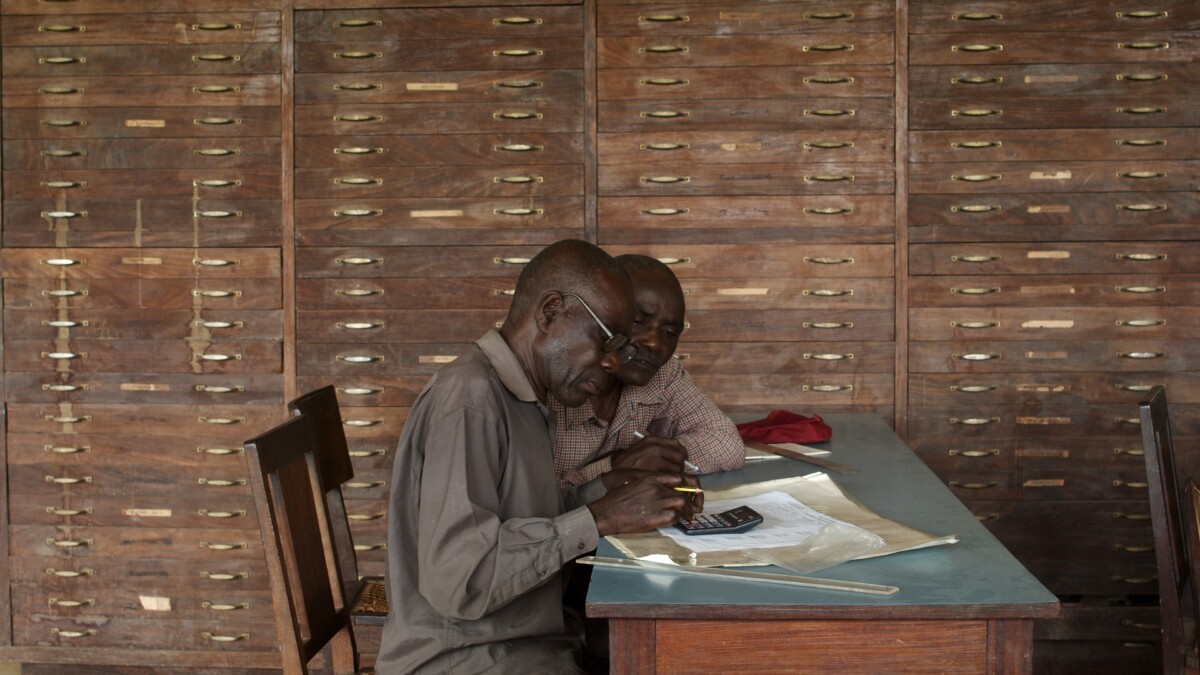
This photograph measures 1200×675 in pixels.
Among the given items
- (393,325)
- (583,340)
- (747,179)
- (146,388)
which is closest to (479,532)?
(583,340)

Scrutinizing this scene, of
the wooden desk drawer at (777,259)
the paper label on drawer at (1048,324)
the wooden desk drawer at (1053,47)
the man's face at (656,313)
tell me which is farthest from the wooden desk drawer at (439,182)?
the paper label on drawer at (1048,324)

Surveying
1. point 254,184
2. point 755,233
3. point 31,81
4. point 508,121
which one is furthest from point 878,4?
point 31,81

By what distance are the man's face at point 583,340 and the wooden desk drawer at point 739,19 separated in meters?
2.13

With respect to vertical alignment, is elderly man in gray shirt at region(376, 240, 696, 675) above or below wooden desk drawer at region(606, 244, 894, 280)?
below

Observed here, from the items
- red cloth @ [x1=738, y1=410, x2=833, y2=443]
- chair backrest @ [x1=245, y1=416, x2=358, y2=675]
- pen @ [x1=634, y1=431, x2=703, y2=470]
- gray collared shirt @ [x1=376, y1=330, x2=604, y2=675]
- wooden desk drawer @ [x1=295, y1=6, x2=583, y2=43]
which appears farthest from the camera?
wooden desk drawer @ [x1=295, y1=6, x2=583, y2=43]

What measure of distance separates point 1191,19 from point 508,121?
2.38 meters

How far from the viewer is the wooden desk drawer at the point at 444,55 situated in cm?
391

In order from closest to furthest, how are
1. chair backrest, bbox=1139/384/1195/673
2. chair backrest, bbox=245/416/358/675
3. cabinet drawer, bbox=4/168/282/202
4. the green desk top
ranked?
the green desk top, chair backrest, bbox=245/416/358/675, chair backrest, bbox=1139/384/1195/673, cabinet drawer, bbox=4/168/282/202

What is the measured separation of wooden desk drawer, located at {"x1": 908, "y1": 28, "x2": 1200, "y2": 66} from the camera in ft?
12.5

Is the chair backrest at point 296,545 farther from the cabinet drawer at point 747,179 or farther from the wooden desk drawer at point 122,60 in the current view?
the wooden desk drawer at point 122,60

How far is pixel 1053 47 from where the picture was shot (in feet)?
12.6

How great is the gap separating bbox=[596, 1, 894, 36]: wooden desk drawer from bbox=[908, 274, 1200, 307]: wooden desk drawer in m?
0.92

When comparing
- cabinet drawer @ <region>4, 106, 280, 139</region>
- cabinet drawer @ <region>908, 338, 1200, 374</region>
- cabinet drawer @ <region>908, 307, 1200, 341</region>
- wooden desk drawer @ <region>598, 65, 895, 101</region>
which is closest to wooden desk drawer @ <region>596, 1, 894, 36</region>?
wooden desk drawer @ <region>598, 65, 895, 101</region>

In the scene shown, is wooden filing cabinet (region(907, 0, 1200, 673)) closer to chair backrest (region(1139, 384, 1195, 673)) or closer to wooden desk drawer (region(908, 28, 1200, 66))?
wooden desk drawer (region(908, 28, 1200, 66))
